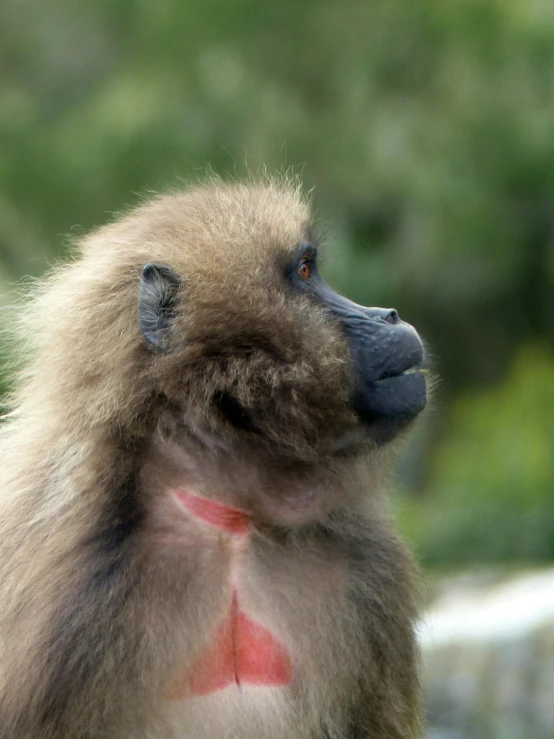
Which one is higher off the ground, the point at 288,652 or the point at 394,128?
the point at 394,128

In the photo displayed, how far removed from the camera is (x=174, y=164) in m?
13.1

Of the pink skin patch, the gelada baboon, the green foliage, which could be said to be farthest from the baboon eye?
the green foliage

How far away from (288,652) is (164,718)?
0.43 meters

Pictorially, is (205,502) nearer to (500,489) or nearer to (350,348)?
(350,348)

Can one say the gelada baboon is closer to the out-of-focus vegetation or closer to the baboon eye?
the baboon eye

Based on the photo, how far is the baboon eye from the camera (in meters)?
4.00

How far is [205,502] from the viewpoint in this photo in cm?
379

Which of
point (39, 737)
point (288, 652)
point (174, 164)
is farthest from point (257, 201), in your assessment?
point (174, 164)

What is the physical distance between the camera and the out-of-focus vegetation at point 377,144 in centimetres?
1341

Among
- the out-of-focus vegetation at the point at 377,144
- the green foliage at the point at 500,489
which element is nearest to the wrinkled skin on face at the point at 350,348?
the out-of-focus vegetation at the point at 377,144

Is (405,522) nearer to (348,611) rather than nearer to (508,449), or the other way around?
(508,449)

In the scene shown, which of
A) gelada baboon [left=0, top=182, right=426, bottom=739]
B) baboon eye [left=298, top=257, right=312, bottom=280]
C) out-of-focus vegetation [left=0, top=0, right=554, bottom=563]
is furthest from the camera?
out-of-focus vegetation [left=0, top=0, right=554, bottom=563]

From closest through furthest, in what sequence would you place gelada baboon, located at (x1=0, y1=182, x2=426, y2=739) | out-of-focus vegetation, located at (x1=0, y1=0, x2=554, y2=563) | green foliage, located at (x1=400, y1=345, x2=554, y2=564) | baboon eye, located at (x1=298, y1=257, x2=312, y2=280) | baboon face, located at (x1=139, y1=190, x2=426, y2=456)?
1. gelada baboon, located at (x1=0, y1=182, x2=426, y2=739)
2. baboon face, located at (x1=139, y1=190, x2=426, y2=456)
3. baboon eye, located at (x1=298, y1=257, x2=312, y2=280)
4. green foliage, located at (x1=400, y1=345, x2=554, y2=564)
5. out-of-focus vegetation, located at (x1=0, y1=0, x2=554, y2=563)

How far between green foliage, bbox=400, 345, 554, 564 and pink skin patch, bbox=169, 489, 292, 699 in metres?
9.60
